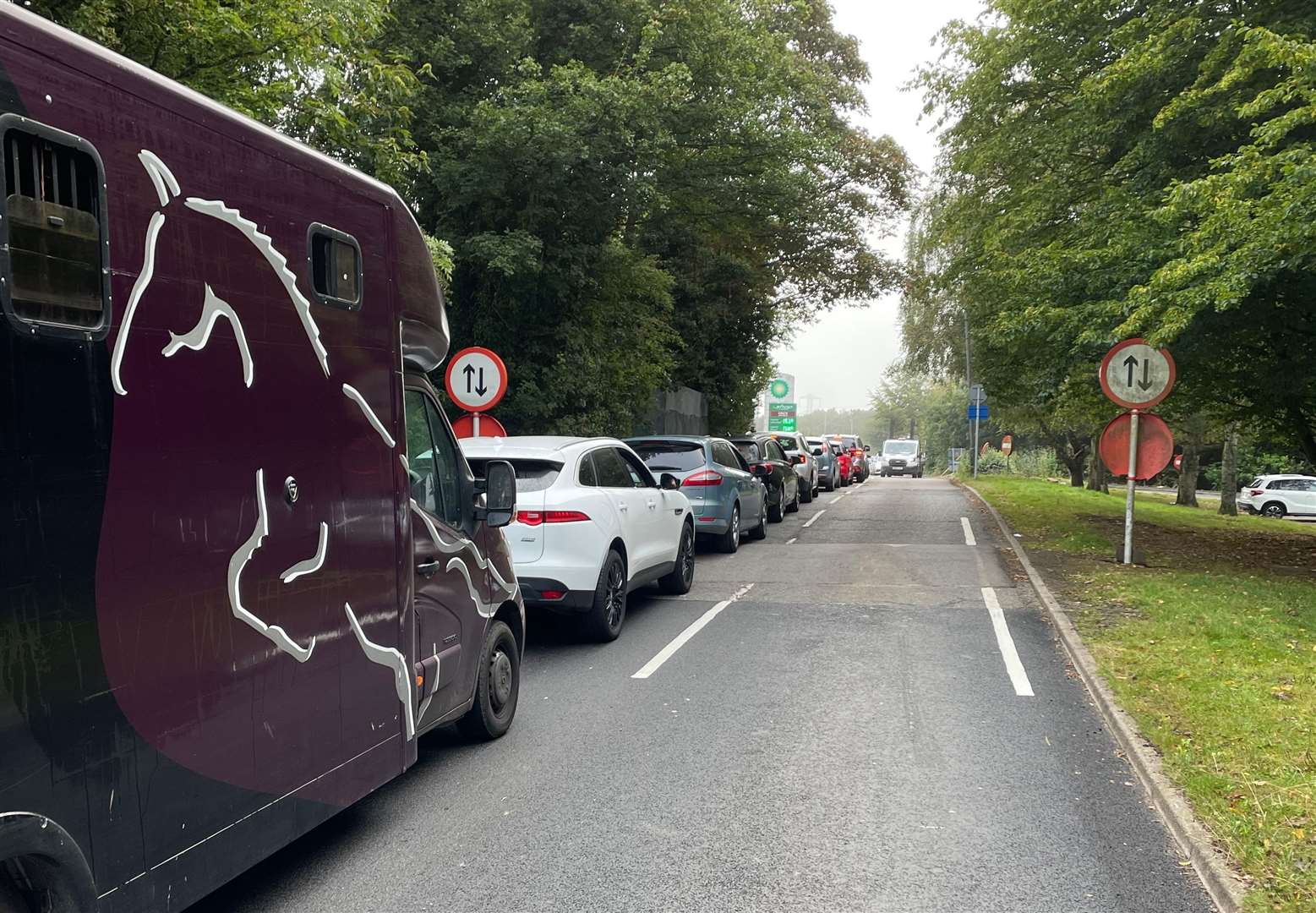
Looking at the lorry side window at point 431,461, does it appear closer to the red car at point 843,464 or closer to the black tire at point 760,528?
the black tire at point 760,528

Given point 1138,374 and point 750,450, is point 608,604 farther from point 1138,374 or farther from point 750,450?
point 750,450

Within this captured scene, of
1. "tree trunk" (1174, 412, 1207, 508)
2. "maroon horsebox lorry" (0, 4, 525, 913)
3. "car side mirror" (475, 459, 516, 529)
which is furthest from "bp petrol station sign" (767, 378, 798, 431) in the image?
"maroon horsebox lorry" (0, 4, 525, 913)

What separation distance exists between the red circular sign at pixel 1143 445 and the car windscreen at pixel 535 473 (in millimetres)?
7238

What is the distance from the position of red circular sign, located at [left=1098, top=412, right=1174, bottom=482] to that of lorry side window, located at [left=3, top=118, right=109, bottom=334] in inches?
447

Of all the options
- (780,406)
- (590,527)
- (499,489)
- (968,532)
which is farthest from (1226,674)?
(780,406)

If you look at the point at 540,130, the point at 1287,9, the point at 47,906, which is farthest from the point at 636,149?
the point at 47,906

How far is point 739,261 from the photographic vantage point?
2766cm

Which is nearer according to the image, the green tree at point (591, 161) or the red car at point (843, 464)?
the green tree at point (591, 161)

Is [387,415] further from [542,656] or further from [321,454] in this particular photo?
[542,656]

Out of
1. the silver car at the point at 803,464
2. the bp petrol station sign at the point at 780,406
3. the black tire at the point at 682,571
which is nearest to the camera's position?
the black tire at the point at 682,571

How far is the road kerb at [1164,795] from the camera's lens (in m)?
3.72

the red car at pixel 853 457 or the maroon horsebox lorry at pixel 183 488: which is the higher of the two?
the maroon horsebox lorry at pixel 183 488

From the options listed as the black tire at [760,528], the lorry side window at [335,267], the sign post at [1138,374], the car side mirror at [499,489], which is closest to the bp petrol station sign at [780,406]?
the black tire at [760,528]

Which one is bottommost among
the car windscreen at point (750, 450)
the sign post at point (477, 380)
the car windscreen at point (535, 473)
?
the car windscreen at point (750, 450)
